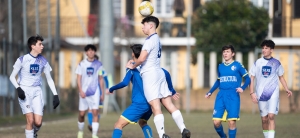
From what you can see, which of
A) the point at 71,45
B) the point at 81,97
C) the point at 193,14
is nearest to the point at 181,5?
the point at 193,14

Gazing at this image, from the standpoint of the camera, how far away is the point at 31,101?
1298 cm

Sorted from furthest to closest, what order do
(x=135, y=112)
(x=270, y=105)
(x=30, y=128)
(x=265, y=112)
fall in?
(x=265, y=112)
(x=270, y=105)
(x=30, y=128)
(x=135, y=112)

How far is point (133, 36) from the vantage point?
117 ft

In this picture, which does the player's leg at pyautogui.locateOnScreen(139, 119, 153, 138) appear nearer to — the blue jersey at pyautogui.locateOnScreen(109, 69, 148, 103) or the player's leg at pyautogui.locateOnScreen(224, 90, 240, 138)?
the blue jersey at pyautogui.locateOnScreen(109, 69, 148, 103)

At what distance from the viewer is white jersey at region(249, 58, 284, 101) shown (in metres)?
14.2

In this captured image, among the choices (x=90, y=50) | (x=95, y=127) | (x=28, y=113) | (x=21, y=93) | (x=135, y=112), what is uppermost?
(x=90, y=50)


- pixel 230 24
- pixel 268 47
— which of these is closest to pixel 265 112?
pixel 268 47

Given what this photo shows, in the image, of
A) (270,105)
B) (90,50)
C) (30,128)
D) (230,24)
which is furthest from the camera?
(230,24)

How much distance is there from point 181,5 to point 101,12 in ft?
26.9

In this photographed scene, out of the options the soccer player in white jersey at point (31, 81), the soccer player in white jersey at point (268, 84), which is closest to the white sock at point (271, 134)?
the soccer player in white jersey at point (268, 84)

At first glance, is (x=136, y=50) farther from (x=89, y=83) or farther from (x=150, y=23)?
(x=89, y=83)

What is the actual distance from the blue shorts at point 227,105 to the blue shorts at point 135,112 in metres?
2.39

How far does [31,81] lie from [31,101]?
1.16 ft

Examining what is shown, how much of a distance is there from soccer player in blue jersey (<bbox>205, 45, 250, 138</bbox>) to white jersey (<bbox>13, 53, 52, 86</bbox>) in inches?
132
